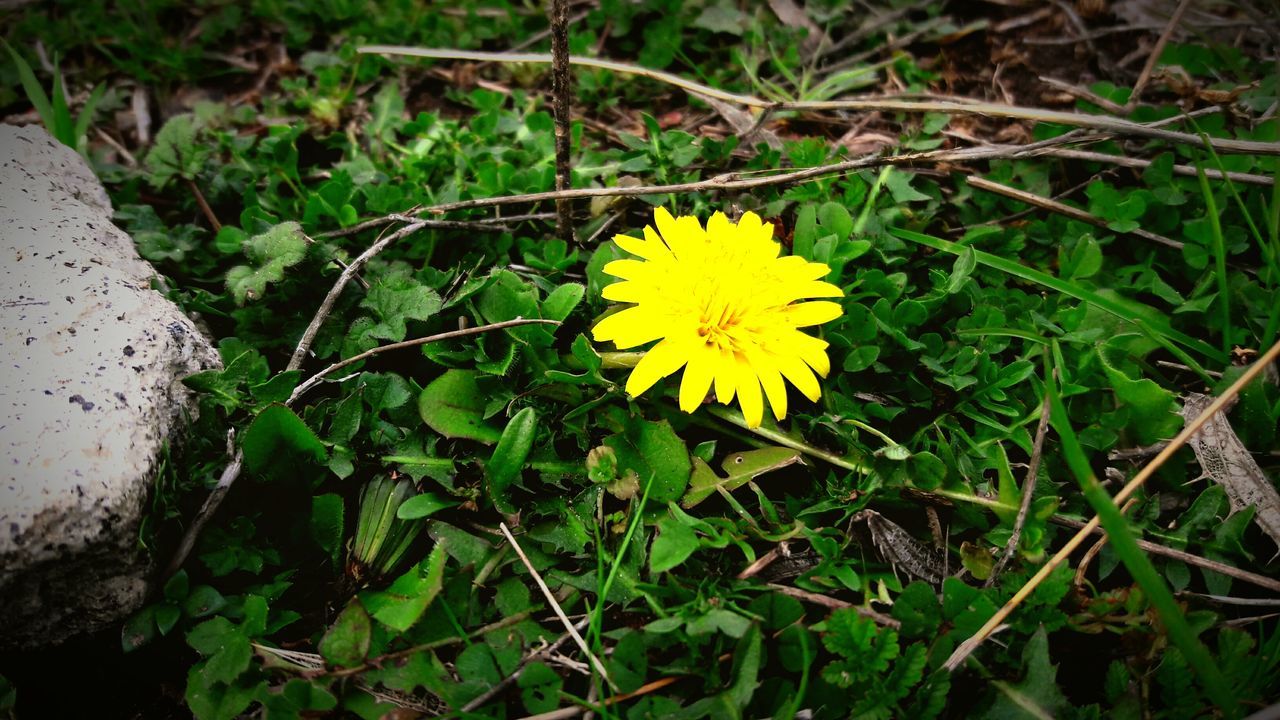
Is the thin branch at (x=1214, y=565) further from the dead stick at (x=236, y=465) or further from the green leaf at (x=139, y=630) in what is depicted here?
the green leaf at (x=139, y=630)

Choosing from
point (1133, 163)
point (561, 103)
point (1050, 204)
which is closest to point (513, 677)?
point (561, 103)

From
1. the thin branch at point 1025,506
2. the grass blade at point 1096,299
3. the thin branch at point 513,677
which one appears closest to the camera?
the thin branch at point 513,677

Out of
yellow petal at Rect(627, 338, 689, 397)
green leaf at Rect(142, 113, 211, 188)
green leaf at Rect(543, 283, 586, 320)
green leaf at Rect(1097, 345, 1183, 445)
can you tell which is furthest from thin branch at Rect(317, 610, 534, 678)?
green leaf at Rect(142, 113, 211, 188)

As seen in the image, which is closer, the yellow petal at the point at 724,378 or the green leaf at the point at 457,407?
the yellow petal at the point at 724,378

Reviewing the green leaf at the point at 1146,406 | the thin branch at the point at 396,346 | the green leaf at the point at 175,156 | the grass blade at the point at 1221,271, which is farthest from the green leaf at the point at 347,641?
the grass blade at the point at 1221,271

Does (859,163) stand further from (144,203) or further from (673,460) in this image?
(144,203)
